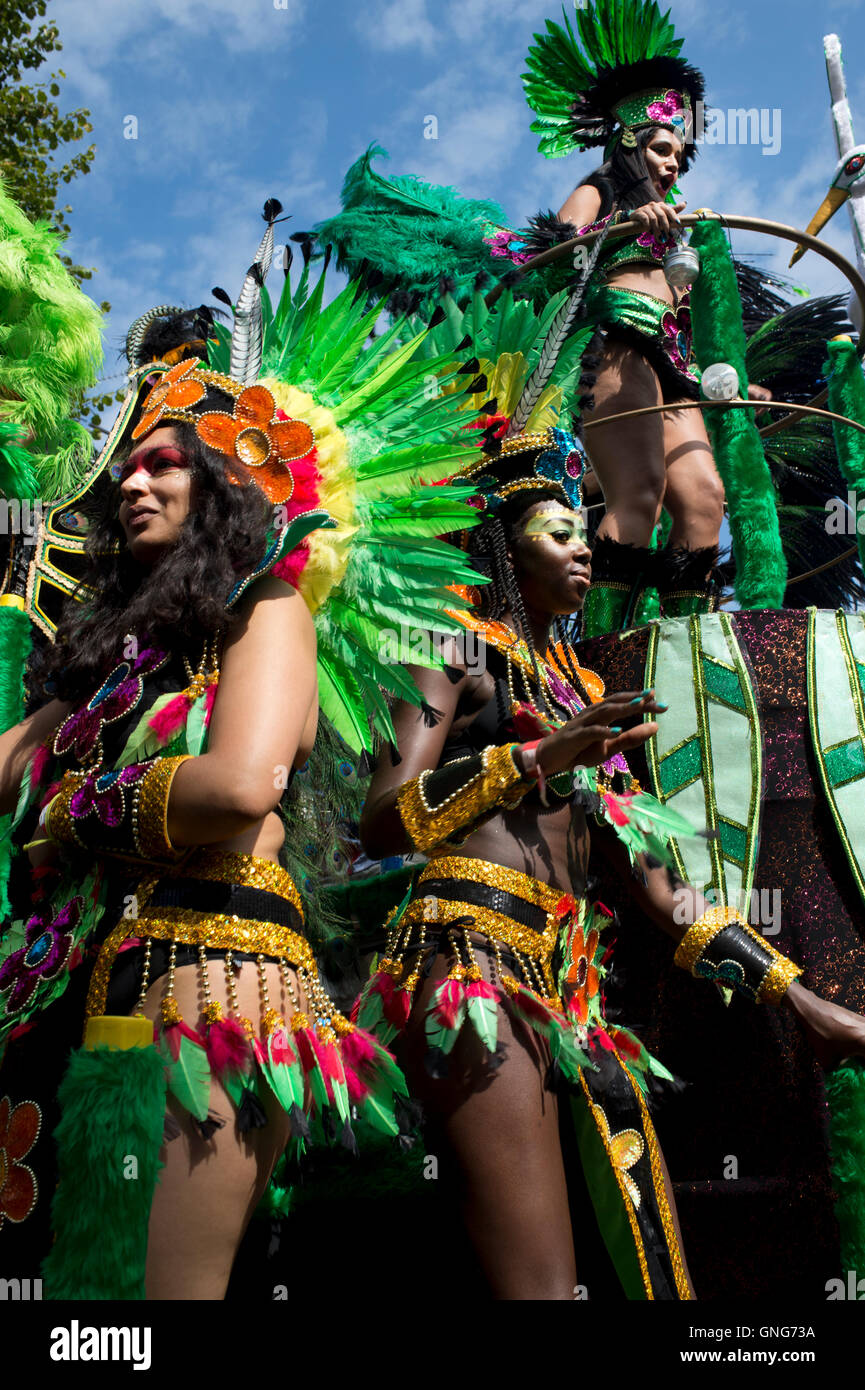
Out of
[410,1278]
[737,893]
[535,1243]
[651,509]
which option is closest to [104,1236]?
[535,1243]

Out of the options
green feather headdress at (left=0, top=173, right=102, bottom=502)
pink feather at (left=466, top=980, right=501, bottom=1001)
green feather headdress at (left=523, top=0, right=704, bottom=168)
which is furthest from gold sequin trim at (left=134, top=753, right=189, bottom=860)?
green feather headdress at (left=523, top=0, right=704, bottom=168)

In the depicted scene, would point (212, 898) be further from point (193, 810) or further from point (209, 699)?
point (209, 699)

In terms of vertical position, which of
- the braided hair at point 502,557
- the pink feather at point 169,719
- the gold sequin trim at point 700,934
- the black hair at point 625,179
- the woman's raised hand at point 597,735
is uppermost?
the black hair at point 625,179

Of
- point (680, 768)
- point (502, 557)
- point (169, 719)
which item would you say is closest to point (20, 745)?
point (169, 719)

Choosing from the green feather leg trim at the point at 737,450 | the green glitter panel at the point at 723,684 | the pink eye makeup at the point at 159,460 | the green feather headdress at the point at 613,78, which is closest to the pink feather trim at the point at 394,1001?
the pink eye makeup at the point at 159,460

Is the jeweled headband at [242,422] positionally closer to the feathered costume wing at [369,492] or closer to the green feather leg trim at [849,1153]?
the feathered costume wing at [369,492]

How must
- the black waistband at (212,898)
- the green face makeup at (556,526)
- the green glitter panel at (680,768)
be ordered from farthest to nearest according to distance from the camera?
the green glitter panel at (680,768), the green face makeup at (556,526), the black waistband at (212,898)

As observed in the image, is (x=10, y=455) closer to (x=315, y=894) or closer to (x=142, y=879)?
(x=315, y=894)

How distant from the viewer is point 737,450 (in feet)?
13.4

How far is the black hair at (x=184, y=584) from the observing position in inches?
82.4

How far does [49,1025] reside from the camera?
1.97 m

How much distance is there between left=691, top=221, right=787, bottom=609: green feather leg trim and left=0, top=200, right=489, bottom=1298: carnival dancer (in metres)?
1.68

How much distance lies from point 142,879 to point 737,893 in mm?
2057

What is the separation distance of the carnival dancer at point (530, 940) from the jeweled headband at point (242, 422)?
2.29ft
